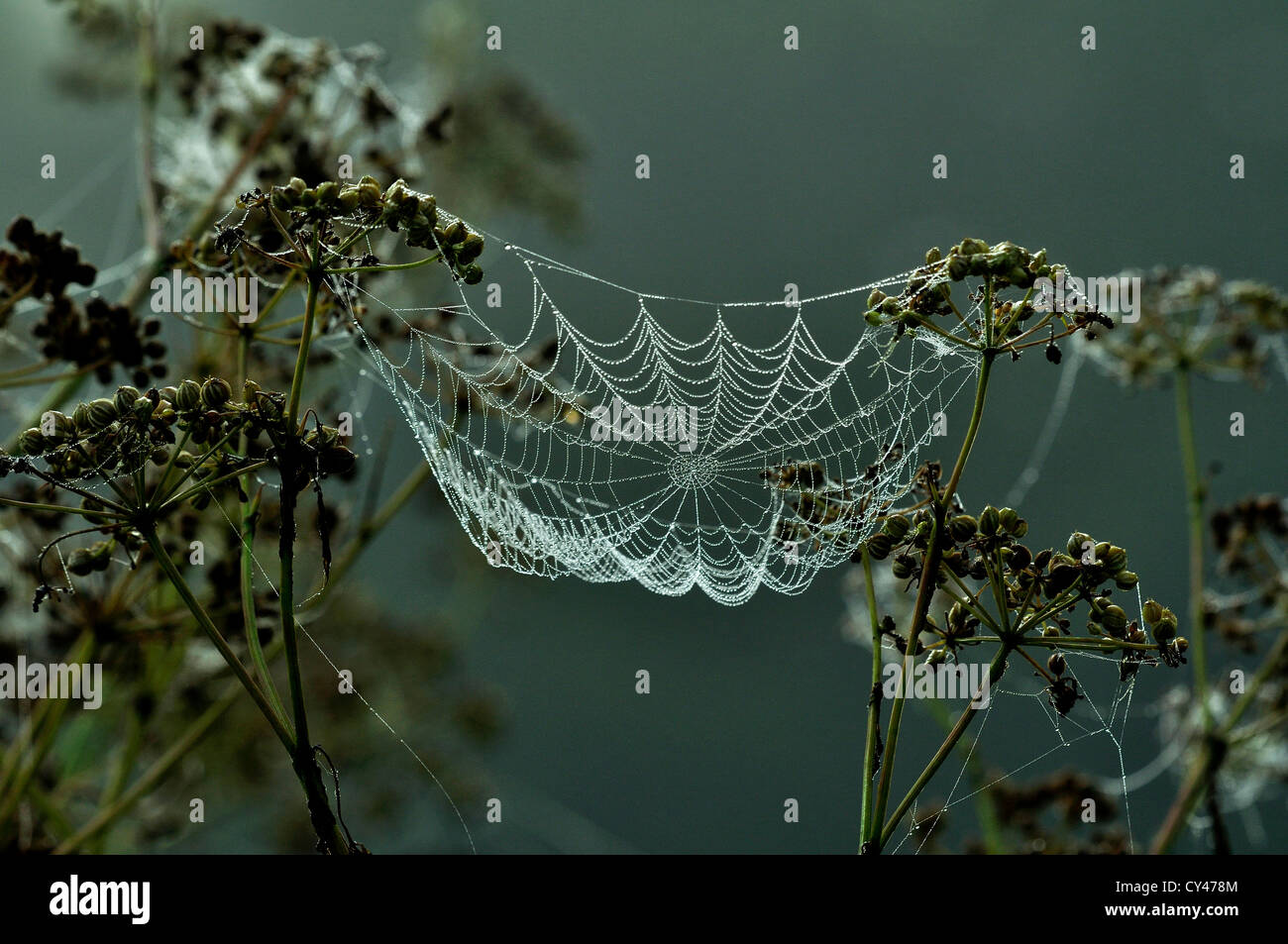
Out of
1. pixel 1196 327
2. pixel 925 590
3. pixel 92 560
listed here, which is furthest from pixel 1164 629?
pixel 1196 327

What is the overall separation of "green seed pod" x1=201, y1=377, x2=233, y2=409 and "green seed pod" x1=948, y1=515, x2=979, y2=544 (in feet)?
2.88

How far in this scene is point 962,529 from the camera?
1252mm

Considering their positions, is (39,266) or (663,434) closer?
(39,266)

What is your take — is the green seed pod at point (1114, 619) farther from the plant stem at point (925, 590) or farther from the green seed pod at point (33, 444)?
the green seed pod at point (33, 444)

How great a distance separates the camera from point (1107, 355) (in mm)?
3156

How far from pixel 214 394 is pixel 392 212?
293mm

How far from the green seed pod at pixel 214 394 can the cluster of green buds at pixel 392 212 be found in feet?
0.69

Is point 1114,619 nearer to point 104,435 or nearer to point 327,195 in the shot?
point 327,195

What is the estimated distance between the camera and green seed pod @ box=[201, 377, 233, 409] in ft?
3.81

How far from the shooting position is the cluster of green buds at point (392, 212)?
1135mm

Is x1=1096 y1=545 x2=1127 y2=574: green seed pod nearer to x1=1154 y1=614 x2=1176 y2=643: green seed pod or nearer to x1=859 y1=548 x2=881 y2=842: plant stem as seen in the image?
x1=1154 y1=614 x2=1176 y2=643: green seed pod

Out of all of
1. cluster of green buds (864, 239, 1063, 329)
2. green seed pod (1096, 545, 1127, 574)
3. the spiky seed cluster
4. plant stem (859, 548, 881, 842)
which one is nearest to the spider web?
cluster of green buds (864, 239, 1063, 329)
